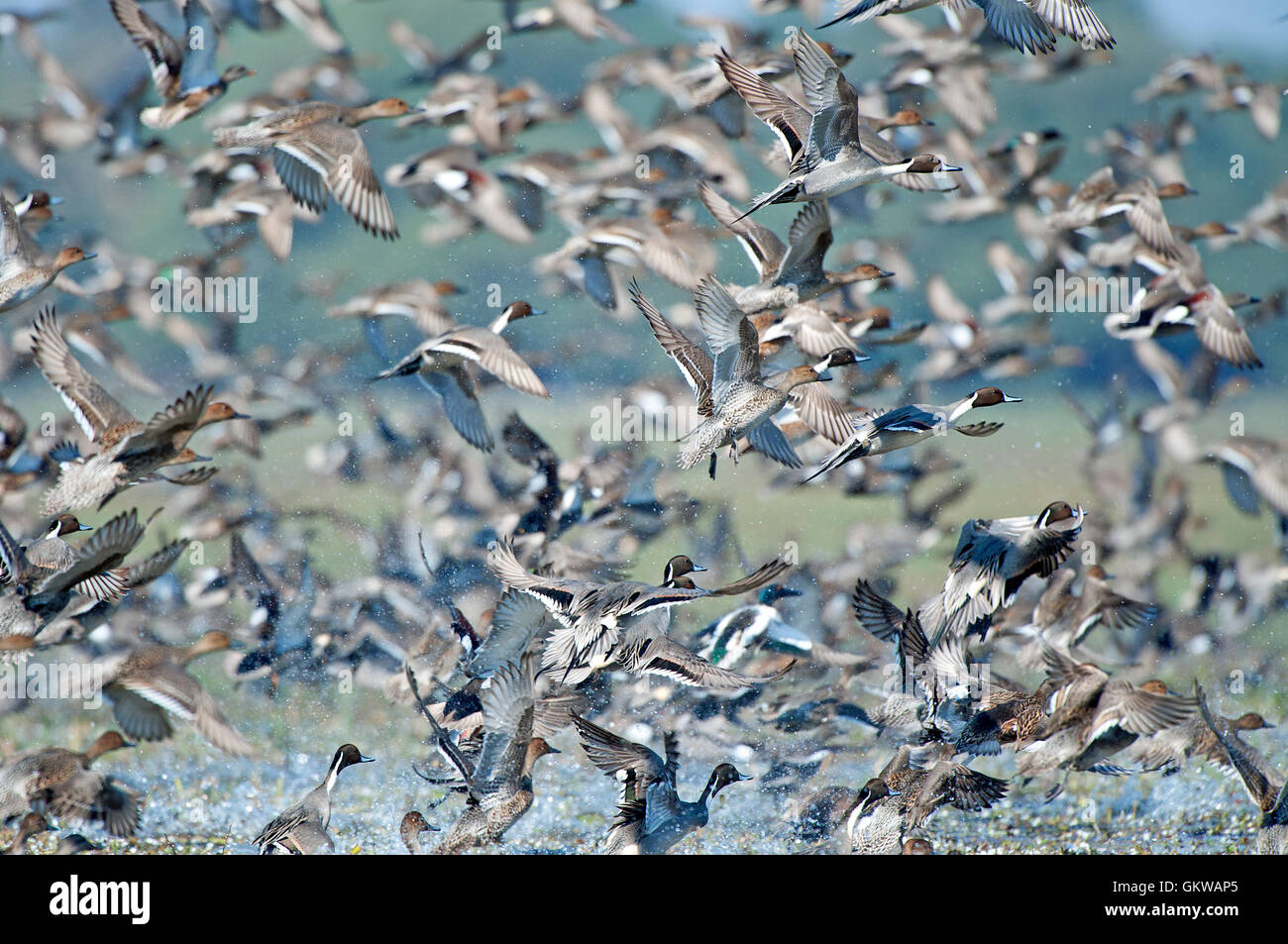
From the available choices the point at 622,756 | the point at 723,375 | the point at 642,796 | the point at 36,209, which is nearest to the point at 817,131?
the point at 723,375

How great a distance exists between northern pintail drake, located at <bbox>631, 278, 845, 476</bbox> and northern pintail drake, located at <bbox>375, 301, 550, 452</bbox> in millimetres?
807

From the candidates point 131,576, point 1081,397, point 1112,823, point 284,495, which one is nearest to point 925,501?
point 1081,397

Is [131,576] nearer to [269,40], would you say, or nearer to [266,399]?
[266,399]

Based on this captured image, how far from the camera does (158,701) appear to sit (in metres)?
5.24

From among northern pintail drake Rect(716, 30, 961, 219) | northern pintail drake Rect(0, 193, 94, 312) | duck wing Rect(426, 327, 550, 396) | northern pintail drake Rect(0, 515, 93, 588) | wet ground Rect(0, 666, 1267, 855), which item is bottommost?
wet ground Rect(0, 666, 1267, 855)

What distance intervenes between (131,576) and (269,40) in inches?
141

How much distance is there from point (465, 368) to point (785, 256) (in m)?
1.70

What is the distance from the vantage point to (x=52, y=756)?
5254 millimetres

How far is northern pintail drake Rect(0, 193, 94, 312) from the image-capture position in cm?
573

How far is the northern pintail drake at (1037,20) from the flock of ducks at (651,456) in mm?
18

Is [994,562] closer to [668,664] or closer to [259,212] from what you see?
[668,664]

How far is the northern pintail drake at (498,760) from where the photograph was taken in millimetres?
4734

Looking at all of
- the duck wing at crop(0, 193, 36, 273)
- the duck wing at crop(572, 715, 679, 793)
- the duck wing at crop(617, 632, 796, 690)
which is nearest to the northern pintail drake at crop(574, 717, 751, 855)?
the duck wing at crop(572, 715, 679, 793)

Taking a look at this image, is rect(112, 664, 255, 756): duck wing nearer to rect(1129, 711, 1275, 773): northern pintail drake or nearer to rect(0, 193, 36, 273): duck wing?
rect(0, 193, 36, 273): duck wing
